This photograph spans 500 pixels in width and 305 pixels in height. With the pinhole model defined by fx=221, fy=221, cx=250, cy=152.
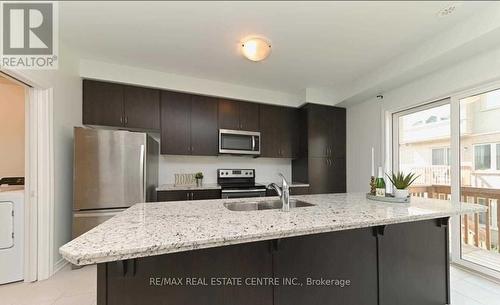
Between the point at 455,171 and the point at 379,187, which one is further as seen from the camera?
the point at 455,171

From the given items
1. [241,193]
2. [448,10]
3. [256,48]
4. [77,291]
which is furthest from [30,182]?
[448,10]

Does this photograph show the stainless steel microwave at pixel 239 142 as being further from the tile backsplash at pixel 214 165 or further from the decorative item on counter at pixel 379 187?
the decorative item on counter at pixel 379 187

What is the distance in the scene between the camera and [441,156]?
2781mm

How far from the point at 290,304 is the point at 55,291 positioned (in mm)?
2141

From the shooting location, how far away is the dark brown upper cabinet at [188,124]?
3.24 m

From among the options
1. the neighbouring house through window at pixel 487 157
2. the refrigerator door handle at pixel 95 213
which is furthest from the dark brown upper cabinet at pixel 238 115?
the neighbouring house through window at pixel 487 157

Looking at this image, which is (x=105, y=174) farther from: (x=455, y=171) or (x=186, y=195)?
(x=455, y=171)

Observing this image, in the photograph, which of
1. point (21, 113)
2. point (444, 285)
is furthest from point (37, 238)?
point (444, 285)

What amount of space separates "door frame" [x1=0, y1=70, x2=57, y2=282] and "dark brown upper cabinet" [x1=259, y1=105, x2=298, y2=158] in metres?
2.76

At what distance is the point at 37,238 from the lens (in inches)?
86.2

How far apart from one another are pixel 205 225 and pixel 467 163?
9.89 feet

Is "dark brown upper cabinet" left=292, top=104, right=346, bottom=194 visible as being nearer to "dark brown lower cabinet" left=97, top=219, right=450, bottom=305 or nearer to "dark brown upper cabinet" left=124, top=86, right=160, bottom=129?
"dark brown lower cabinet" left=97, top=219, right=450, bottom=305

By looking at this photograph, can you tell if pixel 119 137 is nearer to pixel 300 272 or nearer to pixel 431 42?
pixel 300 272

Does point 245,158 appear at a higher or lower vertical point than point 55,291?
higher
